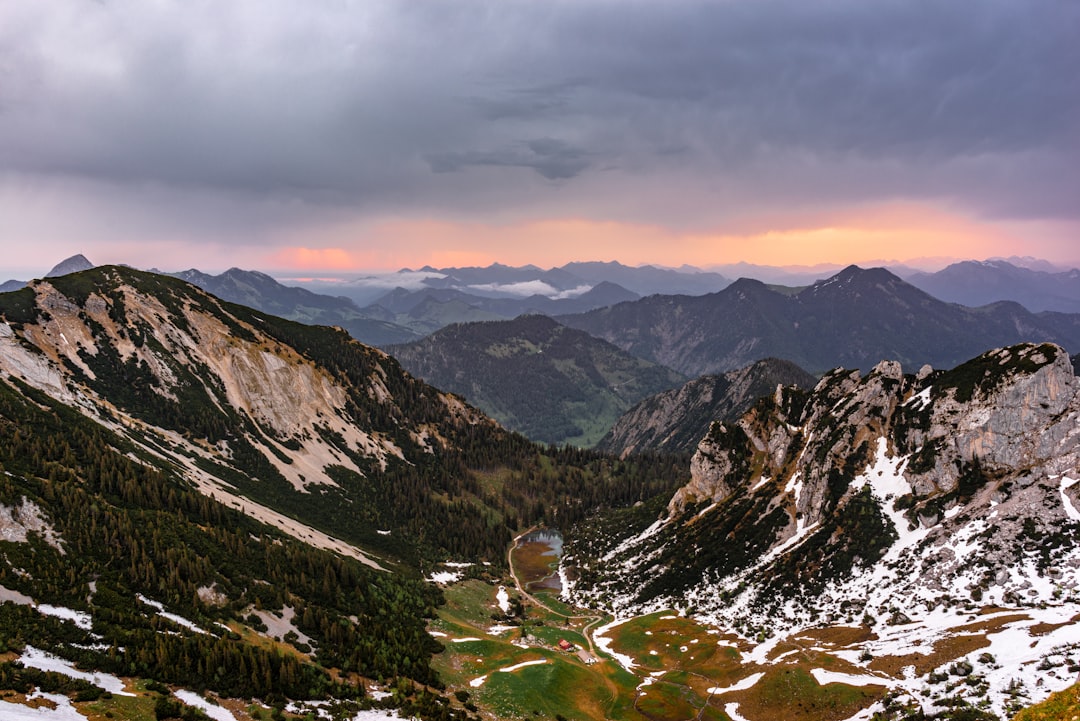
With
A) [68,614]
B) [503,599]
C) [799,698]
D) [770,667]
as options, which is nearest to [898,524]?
[770,667]

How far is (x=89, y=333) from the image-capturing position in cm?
19025

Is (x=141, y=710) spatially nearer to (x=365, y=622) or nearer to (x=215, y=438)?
(x=365, y=622)

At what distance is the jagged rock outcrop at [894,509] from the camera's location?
90.9 metres

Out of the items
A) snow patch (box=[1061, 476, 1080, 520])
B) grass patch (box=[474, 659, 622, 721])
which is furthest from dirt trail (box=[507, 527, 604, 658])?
snow patch (box=[1061, 476, 1080, 520])

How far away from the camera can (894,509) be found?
115m

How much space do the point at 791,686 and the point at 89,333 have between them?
224 meters

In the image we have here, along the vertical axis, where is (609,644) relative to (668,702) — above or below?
below

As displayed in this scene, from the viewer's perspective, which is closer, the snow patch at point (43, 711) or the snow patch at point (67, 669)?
the snow patch at point (43, 711)

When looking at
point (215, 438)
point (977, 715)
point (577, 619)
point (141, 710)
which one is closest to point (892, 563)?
point (977, 715)

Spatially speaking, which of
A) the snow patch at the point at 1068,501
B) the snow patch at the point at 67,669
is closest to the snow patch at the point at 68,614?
the snow patch at the point at 67,669

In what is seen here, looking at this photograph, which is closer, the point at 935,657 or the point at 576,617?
the point at 935,657

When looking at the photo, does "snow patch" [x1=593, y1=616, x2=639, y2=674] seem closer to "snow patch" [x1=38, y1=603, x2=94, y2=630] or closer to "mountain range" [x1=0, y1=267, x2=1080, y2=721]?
"mountain range" [x1=0, y1=267, x2=1080, y2=721]

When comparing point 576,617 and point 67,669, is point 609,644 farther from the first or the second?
point 67,669

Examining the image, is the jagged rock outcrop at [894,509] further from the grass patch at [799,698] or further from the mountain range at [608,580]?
the grass patch at [799,698]
